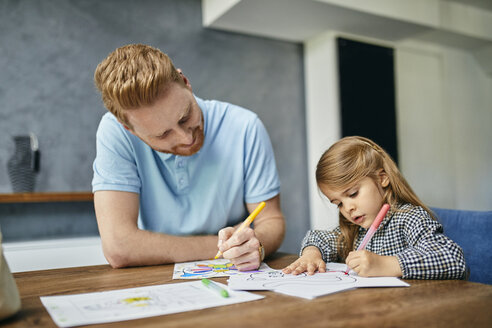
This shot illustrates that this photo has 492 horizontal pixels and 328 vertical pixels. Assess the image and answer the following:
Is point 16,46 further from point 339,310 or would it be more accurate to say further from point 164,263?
point 339,310

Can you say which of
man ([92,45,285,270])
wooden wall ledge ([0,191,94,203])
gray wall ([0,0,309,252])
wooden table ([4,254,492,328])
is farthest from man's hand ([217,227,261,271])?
gray wall ([0,0,309,252])

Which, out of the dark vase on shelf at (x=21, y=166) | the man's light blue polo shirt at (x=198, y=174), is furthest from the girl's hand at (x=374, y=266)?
the dark vase on shelf at (x=21, y=166)

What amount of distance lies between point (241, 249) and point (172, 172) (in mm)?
449

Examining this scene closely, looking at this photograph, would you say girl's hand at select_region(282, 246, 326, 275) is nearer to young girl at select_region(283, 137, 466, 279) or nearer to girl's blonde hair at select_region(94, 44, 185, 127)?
young girl at select_region(283, 137, 466, 279)

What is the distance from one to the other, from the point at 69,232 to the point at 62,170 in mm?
441

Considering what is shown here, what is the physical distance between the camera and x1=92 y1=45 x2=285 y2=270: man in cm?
111

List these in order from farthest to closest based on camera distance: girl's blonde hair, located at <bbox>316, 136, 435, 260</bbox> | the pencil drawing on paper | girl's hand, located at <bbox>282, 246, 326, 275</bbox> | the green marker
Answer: girl's blonde hair, located at <bbox>316, 136, 435, 260</bbox> → girl's hand, located at <bbox>282, 246, 326, 275</bbox> → the pencil drawing on paper → the green marker

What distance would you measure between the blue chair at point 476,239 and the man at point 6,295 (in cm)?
110

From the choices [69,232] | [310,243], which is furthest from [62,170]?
[310,243]

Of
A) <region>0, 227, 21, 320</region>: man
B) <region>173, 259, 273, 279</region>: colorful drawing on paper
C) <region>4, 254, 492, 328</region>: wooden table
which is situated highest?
<region>0, 227, 21, 320</region>: man

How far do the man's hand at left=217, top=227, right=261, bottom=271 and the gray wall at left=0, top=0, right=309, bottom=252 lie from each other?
229 cm

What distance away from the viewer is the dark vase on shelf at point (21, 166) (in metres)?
2.68

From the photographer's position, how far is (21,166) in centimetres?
269

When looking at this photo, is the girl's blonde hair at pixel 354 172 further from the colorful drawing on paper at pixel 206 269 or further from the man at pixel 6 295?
the man at pixel 6 295
